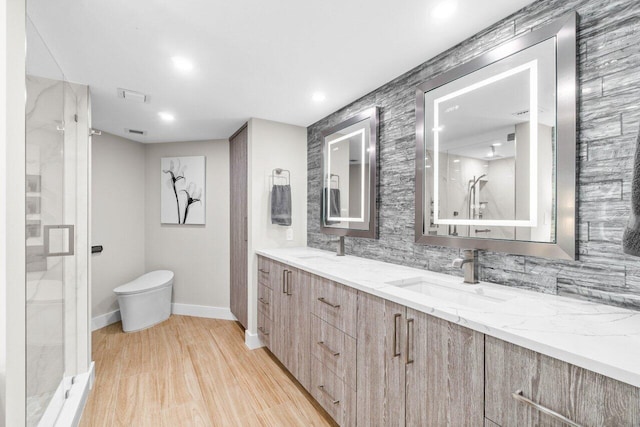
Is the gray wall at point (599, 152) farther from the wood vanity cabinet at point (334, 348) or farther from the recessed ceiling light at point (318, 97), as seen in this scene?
the recessed ceiling light at point (318, 97)

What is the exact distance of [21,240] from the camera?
3.41 feet

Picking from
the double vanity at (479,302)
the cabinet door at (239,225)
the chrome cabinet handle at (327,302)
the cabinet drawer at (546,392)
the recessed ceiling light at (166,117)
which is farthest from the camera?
the cabinet door at (239,225)

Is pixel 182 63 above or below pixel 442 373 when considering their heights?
above

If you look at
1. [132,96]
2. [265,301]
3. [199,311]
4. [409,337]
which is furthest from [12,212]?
[199,311]

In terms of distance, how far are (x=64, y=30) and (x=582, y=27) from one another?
2.35 m

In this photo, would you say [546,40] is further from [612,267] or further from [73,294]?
[73,294]

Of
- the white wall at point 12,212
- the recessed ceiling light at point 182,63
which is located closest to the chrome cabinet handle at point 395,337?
the white wall at point 12,212

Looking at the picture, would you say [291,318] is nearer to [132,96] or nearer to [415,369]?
[415,369]

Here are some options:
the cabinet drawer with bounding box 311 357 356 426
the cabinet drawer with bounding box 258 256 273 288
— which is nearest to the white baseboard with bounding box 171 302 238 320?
the cabinet drawer with bounding box 258 256 273 288

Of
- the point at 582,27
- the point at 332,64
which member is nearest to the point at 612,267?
the point at 582,27

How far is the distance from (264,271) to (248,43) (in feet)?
5.81

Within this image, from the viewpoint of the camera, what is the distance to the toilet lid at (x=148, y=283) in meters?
2.99

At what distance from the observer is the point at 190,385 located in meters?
2.14

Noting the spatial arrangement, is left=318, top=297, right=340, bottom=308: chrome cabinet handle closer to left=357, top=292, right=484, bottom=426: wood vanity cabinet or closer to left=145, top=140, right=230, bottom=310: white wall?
left=357, top=292, right=484, bottom=426: wood vanity cabinet
